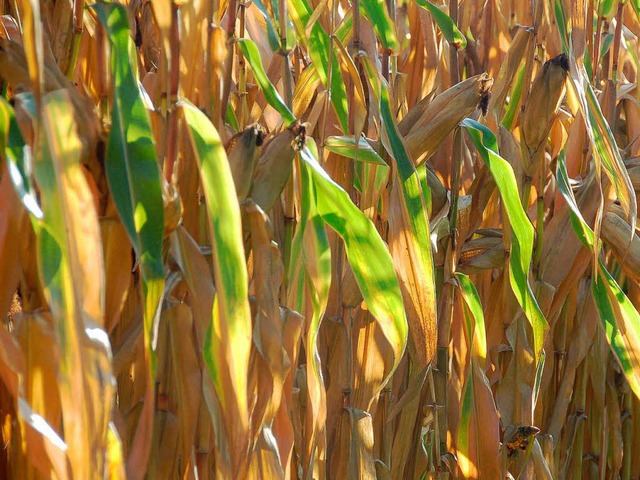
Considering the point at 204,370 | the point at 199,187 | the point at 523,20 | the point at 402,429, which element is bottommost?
the point at 402,429

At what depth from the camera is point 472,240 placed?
2.78 ft

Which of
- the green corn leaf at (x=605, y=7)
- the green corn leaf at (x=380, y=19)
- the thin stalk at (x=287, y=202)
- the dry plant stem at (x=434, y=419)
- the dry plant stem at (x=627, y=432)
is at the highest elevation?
the green corn leaf at (x=605, y=7)

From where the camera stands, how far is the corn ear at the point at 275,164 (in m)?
0.55

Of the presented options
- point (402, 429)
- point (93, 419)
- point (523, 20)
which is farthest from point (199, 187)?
point (523, 20)

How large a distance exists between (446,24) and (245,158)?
35 cm

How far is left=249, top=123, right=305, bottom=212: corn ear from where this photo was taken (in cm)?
55

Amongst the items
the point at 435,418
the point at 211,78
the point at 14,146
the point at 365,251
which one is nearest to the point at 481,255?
the point at 435,418

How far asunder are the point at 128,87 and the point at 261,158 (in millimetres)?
111

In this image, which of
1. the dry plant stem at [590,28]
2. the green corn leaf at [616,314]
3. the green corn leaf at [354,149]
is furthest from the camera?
the dry plant stem at [590,28]

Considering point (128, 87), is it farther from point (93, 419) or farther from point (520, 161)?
point (520, 161)

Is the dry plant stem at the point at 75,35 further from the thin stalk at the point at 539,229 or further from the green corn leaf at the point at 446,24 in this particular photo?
the thin stalk at the point at 539,229

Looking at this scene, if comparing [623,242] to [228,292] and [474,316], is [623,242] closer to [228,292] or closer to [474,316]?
[474,316]

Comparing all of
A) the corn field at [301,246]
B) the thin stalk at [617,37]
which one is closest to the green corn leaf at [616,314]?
the corn field at [301,246]

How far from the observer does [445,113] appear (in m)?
0.71
